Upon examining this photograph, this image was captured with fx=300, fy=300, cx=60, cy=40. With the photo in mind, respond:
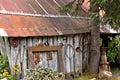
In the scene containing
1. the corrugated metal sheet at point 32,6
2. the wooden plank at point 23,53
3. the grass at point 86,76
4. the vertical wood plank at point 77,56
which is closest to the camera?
the wooden plank at point 23,53

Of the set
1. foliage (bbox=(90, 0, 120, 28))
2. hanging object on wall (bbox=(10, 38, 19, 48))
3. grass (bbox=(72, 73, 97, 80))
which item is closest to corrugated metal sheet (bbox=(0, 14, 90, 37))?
hanging object on wall (bbox=(10, 38, 19, 48))

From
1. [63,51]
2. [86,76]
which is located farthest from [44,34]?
[86,76]

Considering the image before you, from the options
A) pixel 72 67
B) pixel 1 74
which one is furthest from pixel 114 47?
pixel 1 74

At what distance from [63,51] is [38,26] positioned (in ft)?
5.09

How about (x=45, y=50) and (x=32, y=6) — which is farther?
(x=32, y=6)

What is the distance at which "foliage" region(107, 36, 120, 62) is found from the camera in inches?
549

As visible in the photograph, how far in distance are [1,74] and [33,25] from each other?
2.02 m

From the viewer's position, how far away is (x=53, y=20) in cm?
1144

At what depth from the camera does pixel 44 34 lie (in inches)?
401

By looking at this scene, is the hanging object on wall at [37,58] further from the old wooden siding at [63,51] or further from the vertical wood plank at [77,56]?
the vertical wood plank at [77,56]

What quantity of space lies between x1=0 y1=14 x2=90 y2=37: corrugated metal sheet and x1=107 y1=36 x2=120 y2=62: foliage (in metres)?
2.33

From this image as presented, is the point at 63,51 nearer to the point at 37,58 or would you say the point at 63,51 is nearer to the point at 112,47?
the point at 37,58

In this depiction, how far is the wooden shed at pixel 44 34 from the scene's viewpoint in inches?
384

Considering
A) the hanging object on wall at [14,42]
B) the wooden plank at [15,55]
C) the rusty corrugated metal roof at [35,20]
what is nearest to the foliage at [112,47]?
the rusty corrugated metal roof at [35,20]
